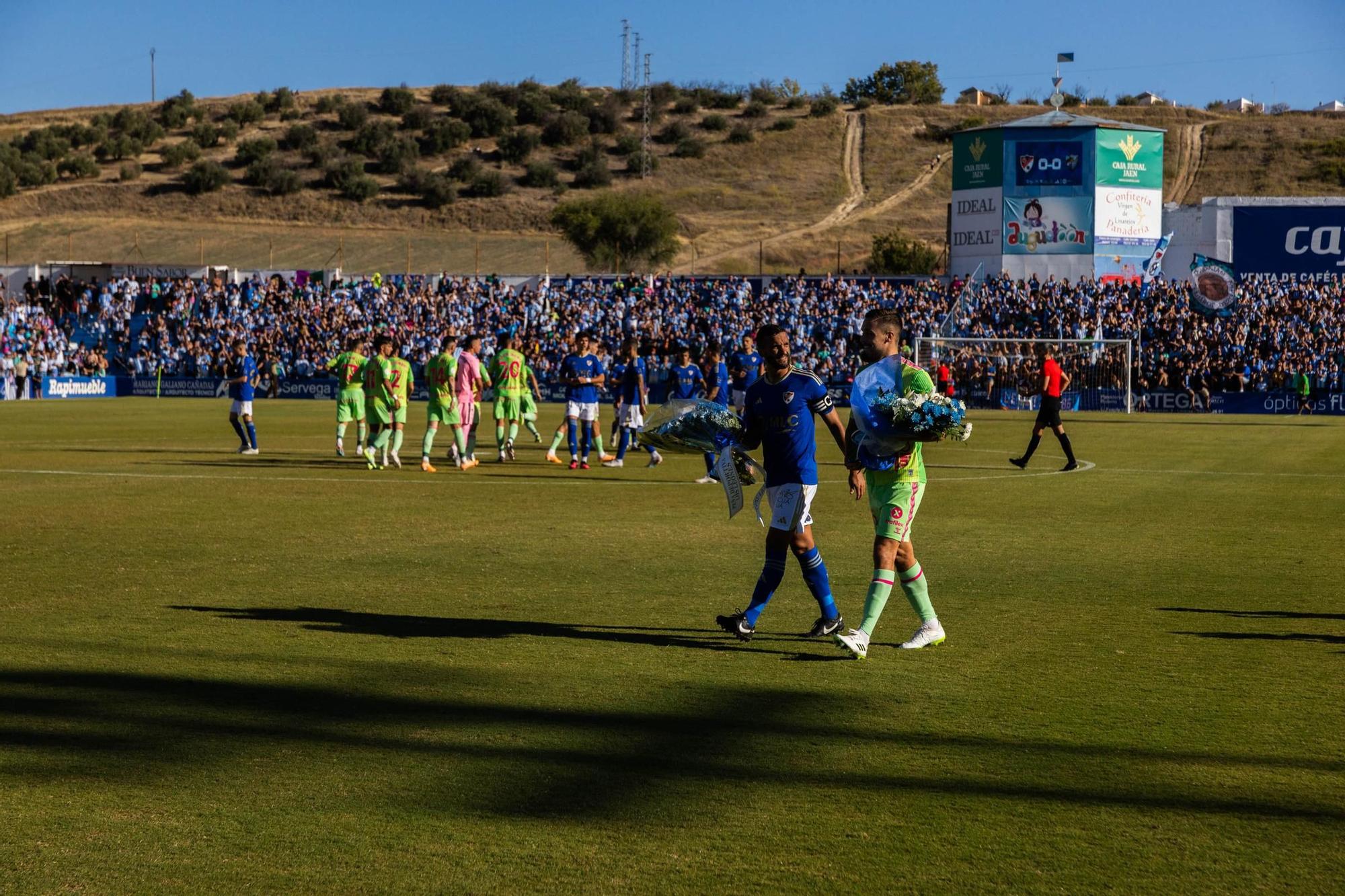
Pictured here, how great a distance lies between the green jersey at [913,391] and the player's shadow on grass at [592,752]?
62.8 inches

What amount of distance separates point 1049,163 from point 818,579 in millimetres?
52332

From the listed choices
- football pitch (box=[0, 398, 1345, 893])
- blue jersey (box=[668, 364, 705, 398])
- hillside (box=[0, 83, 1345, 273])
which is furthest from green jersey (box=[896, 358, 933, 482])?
hillside (box=[0, 83, 1345, 273])

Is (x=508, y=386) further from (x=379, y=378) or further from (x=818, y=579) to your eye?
(x=818, y=579)

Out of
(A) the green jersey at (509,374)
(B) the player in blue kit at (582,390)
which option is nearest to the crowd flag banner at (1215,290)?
(B) the player in blue kit at (582,390)

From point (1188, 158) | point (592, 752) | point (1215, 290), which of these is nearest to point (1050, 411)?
point (592, 752)

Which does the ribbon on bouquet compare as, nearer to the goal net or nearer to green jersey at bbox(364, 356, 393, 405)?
green jersey at bbox(364, 356, 393, 405)

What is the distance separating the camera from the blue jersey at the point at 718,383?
21781mm

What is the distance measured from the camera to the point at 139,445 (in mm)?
27719

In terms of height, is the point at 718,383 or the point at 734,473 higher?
the point at 718,383

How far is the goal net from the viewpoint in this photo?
159ft

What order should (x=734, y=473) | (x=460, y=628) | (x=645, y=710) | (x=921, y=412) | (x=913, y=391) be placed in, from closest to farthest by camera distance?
(x=645, y=710) < (x=921, y=412) < (x=913, y=391) < (x=734, y=473) < (x=460, y=628)

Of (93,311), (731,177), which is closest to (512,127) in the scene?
(731,177)

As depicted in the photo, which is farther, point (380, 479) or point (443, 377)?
point (443, 377)

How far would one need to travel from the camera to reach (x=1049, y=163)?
57.9 meters
